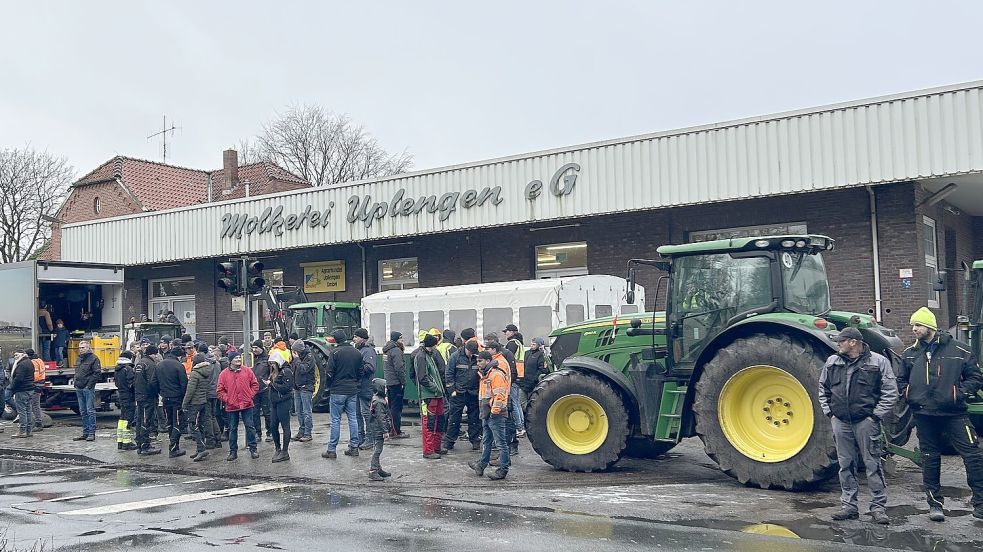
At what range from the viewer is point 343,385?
1292 centimetres

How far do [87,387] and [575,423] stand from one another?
9813 millimetres

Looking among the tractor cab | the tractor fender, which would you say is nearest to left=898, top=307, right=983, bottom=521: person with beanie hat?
the tractor fender

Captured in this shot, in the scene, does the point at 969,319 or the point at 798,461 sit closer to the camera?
the point at 798,461

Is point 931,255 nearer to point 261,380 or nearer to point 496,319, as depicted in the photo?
point 496,319

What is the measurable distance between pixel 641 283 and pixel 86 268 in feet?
41.9

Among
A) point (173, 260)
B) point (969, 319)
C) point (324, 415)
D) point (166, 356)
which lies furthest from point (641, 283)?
point (173, 260)

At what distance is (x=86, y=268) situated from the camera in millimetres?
20297

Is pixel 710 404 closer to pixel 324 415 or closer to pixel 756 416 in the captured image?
pixel 756 416

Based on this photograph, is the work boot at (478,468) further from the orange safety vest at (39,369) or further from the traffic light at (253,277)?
the orange safety vest at (39,369)

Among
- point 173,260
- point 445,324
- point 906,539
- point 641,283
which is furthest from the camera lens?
point 173,260

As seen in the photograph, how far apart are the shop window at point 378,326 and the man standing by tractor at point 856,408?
13.4 m

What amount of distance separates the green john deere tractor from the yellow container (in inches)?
504

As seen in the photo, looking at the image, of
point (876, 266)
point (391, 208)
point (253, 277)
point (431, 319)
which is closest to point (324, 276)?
point (391, 208)

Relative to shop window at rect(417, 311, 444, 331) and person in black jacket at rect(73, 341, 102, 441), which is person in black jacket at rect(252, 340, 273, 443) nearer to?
person in black jacket at rect(73, 341, 102, 441)
